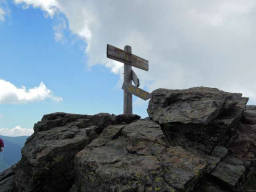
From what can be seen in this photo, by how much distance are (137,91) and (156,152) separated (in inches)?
225

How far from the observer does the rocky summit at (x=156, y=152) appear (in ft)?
16.6

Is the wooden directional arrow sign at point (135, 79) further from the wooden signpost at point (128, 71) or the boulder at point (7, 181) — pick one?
the boulder at point (7, 181)

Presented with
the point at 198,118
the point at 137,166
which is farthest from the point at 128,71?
the point at 137,166

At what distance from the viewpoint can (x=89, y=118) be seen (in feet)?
30.7

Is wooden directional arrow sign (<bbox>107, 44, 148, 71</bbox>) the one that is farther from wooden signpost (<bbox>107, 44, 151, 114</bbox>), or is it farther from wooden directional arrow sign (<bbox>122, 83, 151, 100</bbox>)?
wooden directional arrow sign (<bbox>122, 83, 151, 100</bbox>)

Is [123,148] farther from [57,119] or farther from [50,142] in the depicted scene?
[57,119]

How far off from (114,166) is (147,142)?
153 centimetres

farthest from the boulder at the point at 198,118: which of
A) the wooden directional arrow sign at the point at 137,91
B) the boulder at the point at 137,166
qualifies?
the wooden directional arrow sign at the point at 137,91

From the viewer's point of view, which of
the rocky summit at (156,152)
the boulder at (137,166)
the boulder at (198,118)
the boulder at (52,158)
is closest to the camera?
the boulder at (137,166)

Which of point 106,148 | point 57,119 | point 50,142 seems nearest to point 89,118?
point 57,119

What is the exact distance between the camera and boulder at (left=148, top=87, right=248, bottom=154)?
22.8ft

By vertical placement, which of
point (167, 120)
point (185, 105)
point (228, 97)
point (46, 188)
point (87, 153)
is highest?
point (228, 97)

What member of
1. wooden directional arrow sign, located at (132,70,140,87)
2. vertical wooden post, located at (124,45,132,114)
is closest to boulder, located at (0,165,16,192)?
vertical wooden post, located at (124,45,132,114)

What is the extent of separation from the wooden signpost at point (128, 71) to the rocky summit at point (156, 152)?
2.46 m
